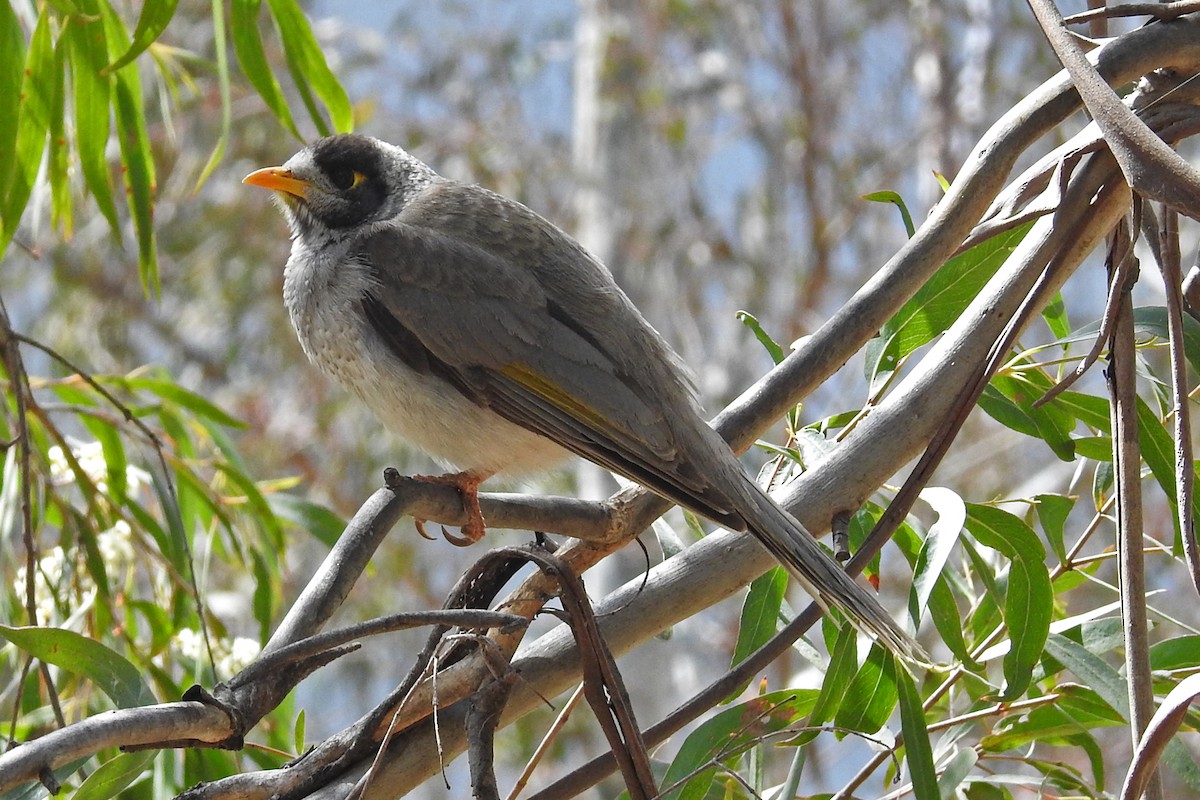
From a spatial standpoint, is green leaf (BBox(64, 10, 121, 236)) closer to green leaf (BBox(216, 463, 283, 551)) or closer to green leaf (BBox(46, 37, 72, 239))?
green leaf (BBox(46, 37, 72, 239))

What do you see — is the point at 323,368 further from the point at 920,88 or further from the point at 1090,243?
the point at 920,88

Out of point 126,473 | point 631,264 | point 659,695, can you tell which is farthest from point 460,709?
point 631,264

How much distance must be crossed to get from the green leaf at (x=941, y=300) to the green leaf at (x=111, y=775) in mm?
1450

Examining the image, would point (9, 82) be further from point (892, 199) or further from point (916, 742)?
point (916, 742)

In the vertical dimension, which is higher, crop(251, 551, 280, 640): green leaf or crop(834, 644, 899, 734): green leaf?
crop(251, 551, 280, 640): green leaf

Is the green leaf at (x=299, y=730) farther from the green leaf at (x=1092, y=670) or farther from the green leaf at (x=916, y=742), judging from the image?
the green leaf at (x=1092, y=670)

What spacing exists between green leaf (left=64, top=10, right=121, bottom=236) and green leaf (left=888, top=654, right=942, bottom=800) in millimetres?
1997

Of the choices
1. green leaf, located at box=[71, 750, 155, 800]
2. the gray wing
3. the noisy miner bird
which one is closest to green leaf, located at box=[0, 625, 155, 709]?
green leaf, located at box=[71, 750, 155, 800]

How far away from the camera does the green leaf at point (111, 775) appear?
1.76 m

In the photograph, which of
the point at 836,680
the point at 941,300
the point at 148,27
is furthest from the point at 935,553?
the point at 148,27

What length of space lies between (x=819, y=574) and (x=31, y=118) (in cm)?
208

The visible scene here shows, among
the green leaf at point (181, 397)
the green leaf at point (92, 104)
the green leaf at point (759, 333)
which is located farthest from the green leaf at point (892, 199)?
the green leaf at point (181, 397)

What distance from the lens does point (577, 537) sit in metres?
2.11

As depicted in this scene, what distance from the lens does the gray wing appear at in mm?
2756
